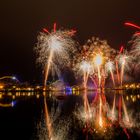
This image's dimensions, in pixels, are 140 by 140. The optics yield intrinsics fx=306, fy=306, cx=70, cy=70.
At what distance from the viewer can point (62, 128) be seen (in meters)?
18.9

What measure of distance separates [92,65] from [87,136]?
4857 cm

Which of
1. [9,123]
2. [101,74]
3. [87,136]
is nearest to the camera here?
[87,136]

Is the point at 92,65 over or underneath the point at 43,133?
over

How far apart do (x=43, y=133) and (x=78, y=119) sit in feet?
20.2

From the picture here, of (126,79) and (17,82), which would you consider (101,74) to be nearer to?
(126,79)

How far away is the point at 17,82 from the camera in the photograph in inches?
6580

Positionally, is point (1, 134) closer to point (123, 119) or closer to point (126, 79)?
point (123, 119)

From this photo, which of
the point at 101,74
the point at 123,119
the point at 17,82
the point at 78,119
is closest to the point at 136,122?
the point at 123,119

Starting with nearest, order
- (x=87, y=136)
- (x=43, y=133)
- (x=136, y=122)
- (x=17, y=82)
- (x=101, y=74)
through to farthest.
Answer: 1. (x=87, y=136)
2. (x=43, y=133)
3. (x=136, y=122)
4. (x=101, y=74)
5. (x=17, y=82)

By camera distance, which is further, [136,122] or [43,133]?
[136,122]

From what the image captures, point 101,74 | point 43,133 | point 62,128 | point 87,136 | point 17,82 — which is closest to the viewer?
point 87,136

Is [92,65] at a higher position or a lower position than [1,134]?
higher

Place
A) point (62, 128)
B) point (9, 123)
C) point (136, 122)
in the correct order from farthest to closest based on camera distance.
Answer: point (9, 123), point (136, 122), point (62, 128)

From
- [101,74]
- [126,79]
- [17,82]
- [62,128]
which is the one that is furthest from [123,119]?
[17,82]
